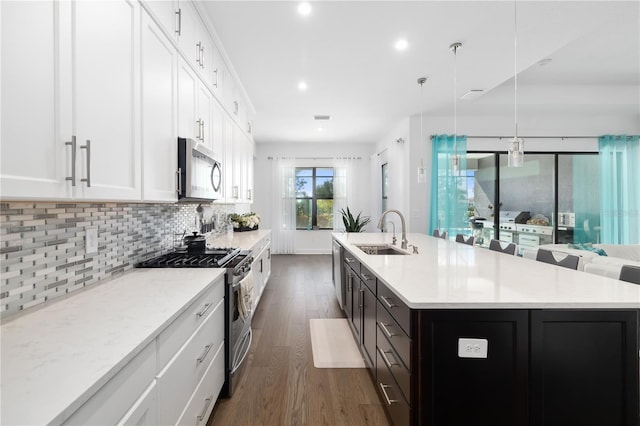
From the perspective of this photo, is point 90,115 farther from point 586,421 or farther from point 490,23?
point 490,23

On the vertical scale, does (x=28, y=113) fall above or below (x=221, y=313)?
above

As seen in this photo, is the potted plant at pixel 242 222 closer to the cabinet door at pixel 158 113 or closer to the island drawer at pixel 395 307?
the cabinet door at pixel 158 113

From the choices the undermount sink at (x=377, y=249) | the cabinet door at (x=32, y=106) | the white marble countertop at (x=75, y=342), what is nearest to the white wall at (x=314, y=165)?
the undermount sink at (x=377, y=249)

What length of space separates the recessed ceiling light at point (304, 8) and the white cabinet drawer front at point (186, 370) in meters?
2.29

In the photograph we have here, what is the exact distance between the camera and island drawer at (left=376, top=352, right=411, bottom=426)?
128 cm

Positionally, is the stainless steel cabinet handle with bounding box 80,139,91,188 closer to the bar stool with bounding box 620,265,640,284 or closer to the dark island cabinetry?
the dark island cabinetry

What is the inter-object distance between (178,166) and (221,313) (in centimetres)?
97

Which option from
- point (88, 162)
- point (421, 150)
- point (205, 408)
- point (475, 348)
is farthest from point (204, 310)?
point (421, 150)

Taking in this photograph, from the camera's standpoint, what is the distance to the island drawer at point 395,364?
49.2 inches

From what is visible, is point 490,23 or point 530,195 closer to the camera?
point 490,23

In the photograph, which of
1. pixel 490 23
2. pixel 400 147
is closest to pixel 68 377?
pixel 490 23

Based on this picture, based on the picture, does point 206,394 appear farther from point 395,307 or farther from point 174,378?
point 395,307

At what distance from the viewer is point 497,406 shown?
117 centimetres

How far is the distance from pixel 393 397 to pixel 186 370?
3.25 ft
